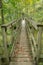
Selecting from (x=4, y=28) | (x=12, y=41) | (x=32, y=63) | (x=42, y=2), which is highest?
(x=42, y=2)

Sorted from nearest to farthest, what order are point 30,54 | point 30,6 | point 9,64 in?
point 9,64 → point 30,54 → point 30,6

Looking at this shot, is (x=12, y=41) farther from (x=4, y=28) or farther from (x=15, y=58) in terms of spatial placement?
(x=4, y=28)

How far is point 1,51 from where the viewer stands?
683 cm

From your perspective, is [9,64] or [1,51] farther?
[1,51]

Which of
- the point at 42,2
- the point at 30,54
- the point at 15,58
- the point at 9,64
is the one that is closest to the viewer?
the point at 9,64

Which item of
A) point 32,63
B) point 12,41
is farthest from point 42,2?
point 32,63

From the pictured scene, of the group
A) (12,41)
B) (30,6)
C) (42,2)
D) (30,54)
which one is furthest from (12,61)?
(30,6)

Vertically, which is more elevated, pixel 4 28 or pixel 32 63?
pixel 4 28

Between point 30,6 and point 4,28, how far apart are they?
108 ft

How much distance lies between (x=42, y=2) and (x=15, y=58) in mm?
24471

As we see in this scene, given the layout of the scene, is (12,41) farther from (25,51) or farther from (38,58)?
(38,58)

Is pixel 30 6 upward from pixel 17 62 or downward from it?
upward

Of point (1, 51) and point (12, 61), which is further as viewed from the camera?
point (1, 51)

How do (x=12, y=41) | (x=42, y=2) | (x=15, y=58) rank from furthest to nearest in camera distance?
(x=42, y=2)
(x=12, y=41)
(x=15, y=58)
